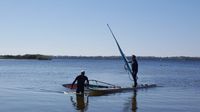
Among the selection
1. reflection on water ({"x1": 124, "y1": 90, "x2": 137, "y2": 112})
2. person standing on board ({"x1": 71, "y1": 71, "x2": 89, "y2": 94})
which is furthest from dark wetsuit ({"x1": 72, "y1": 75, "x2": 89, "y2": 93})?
reflection on water ({"x1": 124, "y1": 90, "x2": 137, "y2": 112})

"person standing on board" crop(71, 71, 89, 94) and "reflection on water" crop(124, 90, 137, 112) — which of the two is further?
"person standing on board" crop(71, 71, 89, 94)

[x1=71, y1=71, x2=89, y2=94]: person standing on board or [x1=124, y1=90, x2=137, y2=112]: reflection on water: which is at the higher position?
[x1=71, y1=71, x2=89, y2=94]: person standing on board

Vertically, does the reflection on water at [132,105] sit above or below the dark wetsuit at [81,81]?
below

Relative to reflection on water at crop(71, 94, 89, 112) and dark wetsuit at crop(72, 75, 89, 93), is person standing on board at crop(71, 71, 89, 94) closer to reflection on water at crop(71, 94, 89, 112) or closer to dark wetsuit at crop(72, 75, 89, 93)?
dark wetsuit at crop(72, 75, 89, 93)

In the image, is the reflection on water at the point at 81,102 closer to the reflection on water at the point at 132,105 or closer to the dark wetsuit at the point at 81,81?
the dark wetsuit at the point at 81,81

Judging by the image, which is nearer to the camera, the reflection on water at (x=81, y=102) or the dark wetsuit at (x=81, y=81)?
the reflection on water at (x=81, y=102)

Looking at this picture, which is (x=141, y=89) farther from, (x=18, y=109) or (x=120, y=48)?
(x=18, y=109)

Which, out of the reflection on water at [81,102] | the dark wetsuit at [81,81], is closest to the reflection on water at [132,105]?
the reflection on water at [81,102]

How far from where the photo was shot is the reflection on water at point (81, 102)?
18.2 metres

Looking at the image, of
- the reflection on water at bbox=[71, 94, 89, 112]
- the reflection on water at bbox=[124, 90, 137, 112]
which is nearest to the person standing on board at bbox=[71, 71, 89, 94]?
the reflection on water at bbox=[71, 94, 89, 112]

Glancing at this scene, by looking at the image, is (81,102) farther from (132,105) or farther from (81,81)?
(81,81)

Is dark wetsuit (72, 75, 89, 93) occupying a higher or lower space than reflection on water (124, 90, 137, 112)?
higher

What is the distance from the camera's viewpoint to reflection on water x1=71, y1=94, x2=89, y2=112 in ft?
59.7

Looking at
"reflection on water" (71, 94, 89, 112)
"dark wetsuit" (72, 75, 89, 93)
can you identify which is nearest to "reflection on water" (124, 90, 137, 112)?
"reflection on water" (71, 94, 89, 112)
